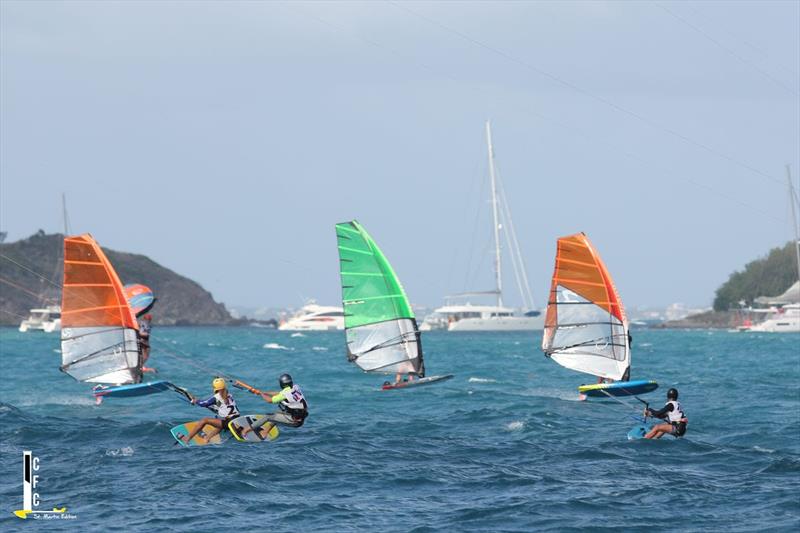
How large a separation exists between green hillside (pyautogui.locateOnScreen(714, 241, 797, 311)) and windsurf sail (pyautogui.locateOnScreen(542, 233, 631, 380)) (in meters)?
119

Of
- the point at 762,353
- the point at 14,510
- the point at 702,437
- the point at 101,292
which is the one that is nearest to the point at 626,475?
the point at 702,437

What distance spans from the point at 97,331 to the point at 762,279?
130m

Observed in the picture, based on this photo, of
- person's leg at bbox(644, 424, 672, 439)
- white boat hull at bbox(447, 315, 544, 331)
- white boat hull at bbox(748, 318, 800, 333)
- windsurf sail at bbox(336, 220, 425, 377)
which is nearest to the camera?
person's leg at bbox(644, 424, 672, 439)

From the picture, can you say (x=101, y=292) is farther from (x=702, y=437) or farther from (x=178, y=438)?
(x=702, y=437)

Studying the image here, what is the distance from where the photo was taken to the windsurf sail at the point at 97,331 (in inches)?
1032

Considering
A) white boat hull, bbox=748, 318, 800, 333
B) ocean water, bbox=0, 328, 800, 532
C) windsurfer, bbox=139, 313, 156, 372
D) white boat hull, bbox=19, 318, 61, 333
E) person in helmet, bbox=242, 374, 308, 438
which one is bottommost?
ocean water, bbox=0, 328, 800, 532

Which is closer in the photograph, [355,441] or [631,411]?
[355,441]

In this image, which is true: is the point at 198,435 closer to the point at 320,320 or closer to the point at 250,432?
the point at 250,432

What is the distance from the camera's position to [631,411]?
27.3 meters

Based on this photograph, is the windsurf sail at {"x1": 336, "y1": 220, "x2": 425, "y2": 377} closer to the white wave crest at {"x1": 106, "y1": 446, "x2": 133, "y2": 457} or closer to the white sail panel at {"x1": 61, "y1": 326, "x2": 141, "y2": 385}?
the white sail panel at {"x1": 61, "y1": 326, "x2": 141, "y2": 385}

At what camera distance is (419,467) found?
18.6 metres

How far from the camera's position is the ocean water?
14.8 meters

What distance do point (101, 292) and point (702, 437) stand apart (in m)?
13.8

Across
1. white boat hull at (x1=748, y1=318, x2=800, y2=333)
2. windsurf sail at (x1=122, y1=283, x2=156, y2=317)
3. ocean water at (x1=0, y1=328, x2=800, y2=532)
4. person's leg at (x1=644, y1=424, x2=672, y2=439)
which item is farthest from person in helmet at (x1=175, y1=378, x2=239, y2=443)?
white boat hull at (x1=748, y1=318, x2=800, y2=333)
